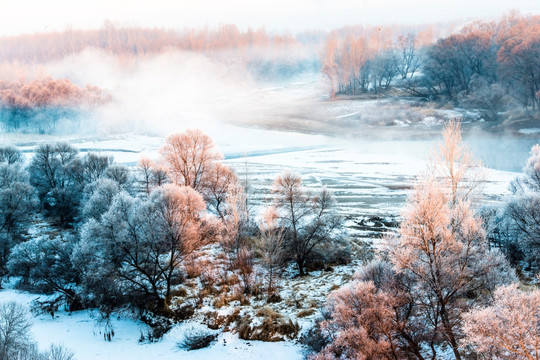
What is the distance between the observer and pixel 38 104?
59.7 meters

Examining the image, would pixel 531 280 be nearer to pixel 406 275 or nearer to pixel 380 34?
pixel 406 275

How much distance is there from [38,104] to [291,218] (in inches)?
2085

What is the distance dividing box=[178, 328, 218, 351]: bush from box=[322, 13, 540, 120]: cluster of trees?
50.6 metres

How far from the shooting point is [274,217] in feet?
69.6

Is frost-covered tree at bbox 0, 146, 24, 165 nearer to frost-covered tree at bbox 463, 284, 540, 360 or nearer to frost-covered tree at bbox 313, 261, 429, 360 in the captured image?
frost-covered tree at bbox 313, 261, 429, 360

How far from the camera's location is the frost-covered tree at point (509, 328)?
890cm

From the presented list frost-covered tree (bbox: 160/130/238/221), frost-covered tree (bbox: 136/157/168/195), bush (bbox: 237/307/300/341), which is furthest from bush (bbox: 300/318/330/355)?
frost-covered tree (bbox: 136/157/168/195)

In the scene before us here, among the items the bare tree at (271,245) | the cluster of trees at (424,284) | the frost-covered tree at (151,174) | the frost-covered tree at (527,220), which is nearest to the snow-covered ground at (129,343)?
the cluster of trees at (424,284)

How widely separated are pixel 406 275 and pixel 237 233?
10.4m

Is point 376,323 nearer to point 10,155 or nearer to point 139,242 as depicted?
point 139,242

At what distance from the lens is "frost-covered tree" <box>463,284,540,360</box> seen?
29.2 ft

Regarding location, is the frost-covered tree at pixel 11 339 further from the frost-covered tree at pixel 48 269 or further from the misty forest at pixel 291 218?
the frost-covered tree at pixel 48 269

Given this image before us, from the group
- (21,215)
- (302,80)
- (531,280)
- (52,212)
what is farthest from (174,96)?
(531,280)

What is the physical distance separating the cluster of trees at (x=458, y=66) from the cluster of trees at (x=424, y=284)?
46.4 meters
